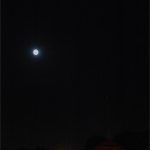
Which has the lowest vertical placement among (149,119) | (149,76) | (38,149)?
(38,149)

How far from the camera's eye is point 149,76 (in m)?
30.3

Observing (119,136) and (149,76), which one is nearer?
(149,76)

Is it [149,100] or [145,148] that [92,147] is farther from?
[149,100]

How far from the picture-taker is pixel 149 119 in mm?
33469

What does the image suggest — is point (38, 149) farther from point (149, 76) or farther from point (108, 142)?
point (149, 76)

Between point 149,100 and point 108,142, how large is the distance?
3431 mm

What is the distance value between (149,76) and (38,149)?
12903 millimetres

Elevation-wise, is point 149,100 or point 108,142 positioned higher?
point 149,100

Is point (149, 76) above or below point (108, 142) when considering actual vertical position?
above

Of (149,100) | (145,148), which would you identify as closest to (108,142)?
(149,100)

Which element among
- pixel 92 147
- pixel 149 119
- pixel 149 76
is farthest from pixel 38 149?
pixel 149 76

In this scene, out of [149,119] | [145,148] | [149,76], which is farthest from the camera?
[145,148]

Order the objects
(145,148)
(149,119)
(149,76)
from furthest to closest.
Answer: (145,148)
(149,119)
(149,76)

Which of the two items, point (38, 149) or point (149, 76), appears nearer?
point (149, 76)
